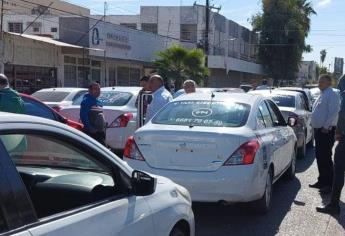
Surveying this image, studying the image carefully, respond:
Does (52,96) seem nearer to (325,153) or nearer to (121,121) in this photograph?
(121,121)

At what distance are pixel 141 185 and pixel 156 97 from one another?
5.42 m

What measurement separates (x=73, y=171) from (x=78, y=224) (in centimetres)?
91

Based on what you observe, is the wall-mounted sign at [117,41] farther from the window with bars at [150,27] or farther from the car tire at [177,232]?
the car tire at [177,232]

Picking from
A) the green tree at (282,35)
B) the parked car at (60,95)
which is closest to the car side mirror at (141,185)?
the parked car at (60,95)

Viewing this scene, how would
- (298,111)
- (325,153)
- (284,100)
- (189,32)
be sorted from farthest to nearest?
(189,32), (284,100), (298,111), (325,153)

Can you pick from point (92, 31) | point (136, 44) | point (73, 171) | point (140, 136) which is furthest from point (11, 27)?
point (73, 171)

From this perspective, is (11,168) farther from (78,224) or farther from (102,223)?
(102,223)

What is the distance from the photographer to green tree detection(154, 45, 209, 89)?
33.1 meters

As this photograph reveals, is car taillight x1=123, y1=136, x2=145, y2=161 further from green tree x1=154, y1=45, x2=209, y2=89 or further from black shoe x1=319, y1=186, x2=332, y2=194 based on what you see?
green tree x1=154, y1=45, x2=209, y2=89

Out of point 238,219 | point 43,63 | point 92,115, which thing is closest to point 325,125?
point 238,219

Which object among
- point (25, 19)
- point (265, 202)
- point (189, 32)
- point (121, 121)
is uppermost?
point (25, 19)

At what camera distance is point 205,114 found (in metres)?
6.75

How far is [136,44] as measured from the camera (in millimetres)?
33188

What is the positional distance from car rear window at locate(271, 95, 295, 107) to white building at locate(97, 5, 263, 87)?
33.4 m
